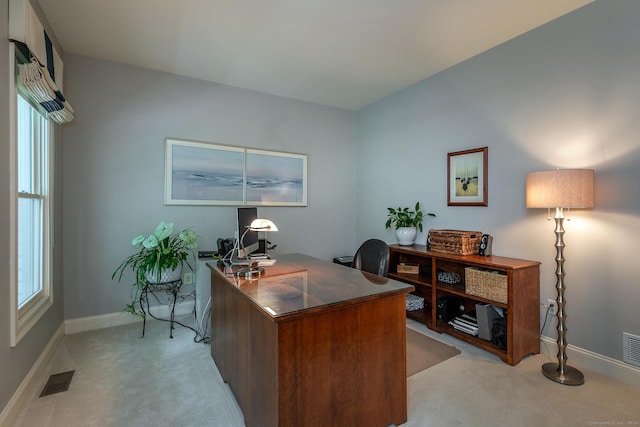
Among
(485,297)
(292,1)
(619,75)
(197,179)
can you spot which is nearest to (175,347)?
(197,179)

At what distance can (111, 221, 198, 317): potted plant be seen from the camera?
2.56 metres

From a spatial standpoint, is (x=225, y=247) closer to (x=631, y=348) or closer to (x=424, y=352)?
(x=424, y=352)

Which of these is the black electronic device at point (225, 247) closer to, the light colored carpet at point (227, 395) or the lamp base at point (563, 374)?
the light colored carpet at point (227, 395)

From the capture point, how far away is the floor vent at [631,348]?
1896 millimetres

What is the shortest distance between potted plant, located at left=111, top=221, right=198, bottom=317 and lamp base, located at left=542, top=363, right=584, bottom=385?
295 centimetres

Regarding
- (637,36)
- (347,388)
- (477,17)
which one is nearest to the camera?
(347,388)

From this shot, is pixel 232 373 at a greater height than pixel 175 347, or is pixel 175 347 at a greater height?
pixel 232 373

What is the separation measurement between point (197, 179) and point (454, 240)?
277 centimetres

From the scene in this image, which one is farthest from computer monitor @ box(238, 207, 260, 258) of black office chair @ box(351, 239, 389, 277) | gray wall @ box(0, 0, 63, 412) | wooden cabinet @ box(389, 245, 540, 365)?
wooden cabinet @ box(389, 245, 540, 365)

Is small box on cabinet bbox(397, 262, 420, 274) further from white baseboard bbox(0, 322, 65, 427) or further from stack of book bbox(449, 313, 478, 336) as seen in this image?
white baseboard bbox(0, 322, 65, 427)

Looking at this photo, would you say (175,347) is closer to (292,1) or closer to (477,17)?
(292,1)

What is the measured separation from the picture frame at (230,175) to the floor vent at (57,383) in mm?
1664

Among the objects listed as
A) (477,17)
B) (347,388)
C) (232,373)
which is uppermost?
(477,17)

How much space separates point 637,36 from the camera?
1.90 meters
